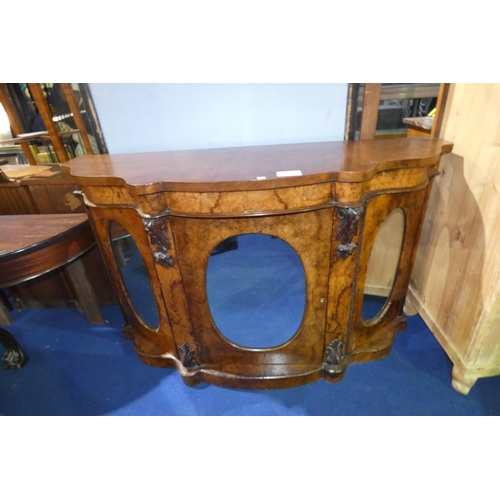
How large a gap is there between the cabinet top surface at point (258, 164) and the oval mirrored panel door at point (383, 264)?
0.36m

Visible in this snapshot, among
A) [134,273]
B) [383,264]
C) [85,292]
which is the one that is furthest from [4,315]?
[383,264]

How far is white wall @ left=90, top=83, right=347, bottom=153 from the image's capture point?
5.03 feet

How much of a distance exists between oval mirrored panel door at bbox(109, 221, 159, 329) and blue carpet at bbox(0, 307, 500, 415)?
332 millimetres

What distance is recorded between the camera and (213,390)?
1481 mm

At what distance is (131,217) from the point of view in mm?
1202

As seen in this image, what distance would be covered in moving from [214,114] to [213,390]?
1377 millimetres

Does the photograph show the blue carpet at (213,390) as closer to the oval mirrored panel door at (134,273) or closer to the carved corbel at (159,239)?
the oval mirrored panel door at (134,273)

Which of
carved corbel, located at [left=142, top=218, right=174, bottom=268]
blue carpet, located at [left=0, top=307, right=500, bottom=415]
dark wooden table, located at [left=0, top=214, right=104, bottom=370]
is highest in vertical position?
carved corbel, located at [left=142, top=218, right=174, bottom=268]

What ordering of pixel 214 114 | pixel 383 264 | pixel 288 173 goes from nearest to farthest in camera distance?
pixel 288 173 → pixel 214 114 → pixel 383 264

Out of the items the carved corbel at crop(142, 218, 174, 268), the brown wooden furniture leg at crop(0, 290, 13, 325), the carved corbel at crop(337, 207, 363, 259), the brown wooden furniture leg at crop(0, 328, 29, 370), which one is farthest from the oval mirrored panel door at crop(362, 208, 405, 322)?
the brown wooden furniture leg at crop(0, 290, 13, 325)

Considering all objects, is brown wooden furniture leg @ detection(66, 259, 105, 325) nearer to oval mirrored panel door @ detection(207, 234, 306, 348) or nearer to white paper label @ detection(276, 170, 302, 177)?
oval mirrored panel door @ detection(207, 234, 306, 348)

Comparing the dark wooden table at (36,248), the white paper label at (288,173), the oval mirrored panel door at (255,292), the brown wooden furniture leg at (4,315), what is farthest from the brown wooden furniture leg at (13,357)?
the white paper label at (288,173)

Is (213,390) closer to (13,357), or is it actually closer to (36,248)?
(36,248)

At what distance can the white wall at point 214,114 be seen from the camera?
5.03ft
